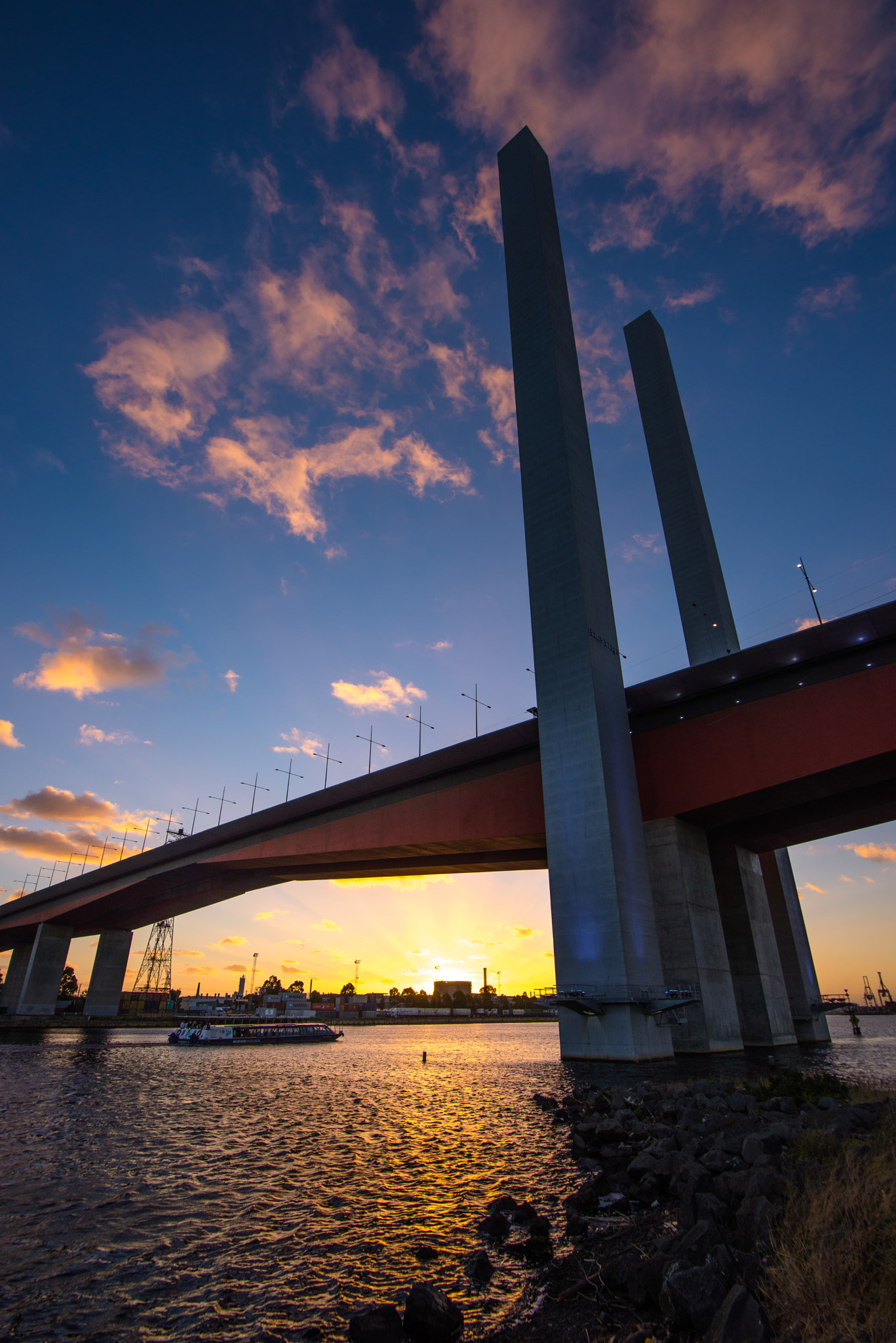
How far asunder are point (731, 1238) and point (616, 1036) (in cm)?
2601

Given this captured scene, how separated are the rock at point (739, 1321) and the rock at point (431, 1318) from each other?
9.27 ft

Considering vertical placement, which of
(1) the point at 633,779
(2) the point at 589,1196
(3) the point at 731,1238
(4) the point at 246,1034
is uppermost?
(1) the point at 633,779

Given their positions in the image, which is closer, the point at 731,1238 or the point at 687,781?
the point at 731,1238

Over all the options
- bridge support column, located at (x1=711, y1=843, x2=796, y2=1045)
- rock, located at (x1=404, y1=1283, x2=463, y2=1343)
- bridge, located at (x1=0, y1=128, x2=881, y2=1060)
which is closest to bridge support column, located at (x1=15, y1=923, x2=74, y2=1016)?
bridge, located at (x1=0, y1=128, x2=881, y2=1060)

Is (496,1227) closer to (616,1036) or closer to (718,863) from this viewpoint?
(616,1036)

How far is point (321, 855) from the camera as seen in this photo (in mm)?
57219

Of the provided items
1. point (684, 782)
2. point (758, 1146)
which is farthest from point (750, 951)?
point (758, 1146)

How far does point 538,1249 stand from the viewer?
9180 millimetres

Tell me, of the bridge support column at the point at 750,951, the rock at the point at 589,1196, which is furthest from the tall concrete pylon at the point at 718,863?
the rock at the point at 589,1196

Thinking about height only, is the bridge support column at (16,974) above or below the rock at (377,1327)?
above

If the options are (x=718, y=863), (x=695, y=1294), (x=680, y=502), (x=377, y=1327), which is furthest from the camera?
(x=680, y=502)

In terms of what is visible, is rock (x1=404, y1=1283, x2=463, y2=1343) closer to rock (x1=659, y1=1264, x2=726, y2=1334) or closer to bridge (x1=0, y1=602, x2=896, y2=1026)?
rock (x1=659, y1=1264, x2=726, y2=1334)

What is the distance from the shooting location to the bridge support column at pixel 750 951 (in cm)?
4281

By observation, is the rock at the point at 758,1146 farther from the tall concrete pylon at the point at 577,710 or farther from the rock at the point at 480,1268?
the tall concrete pylon at the point at 577,710
